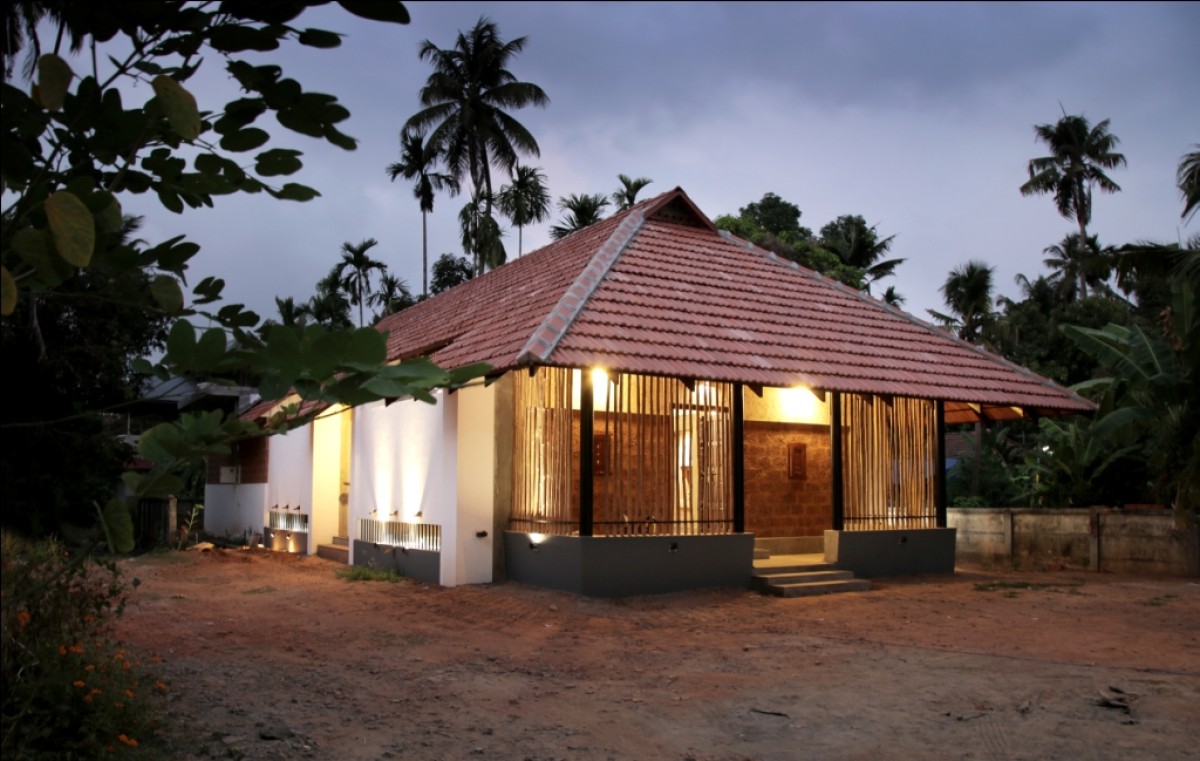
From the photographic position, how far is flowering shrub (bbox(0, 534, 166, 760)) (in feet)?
14.4

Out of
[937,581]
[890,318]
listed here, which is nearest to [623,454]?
[937,581]

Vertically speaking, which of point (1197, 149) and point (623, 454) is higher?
point (1197, 149)

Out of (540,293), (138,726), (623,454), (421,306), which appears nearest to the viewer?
(138,726)

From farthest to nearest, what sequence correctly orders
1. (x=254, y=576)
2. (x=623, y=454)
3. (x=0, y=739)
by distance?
(x=254, y=576)
(x=623, y=454)
(x=0, y=739)

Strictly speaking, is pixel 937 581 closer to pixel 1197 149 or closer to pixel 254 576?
pixel 1197 149

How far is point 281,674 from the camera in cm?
764

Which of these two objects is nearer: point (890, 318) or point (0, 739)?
point (0, 739)

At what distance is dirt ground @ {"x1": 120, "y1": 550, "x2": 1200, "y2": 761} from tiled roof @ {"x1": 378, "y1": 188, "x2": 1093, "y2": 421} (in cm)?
296

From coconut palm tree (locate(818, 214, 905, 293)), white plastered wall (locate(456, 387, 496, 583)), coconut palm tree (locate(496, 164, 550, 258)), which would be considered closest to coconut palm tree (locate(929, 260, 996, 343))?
coconut palm tree (locate(818, 214, 905, 293))

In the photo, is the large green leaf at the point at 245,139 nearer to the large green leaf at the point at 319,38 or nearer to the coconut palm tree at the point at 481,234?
the large green leaf at the point at 319,38

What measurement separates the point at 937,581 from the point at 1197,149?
840 centimetres

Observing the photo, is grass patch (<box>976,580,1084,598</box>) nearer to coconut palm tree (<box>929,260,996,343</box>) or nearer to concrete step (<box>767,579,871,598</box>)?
concrete step (<box>767,579,871,598</box>)

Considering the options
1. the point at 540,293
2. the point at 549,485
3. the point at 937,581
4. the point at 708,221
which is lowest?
the point at 937,581

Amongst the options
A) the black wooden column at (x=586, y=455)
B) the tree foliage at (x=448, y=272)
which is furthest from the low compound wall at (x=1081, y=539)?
the tree foliage at (x=448, y=272)
